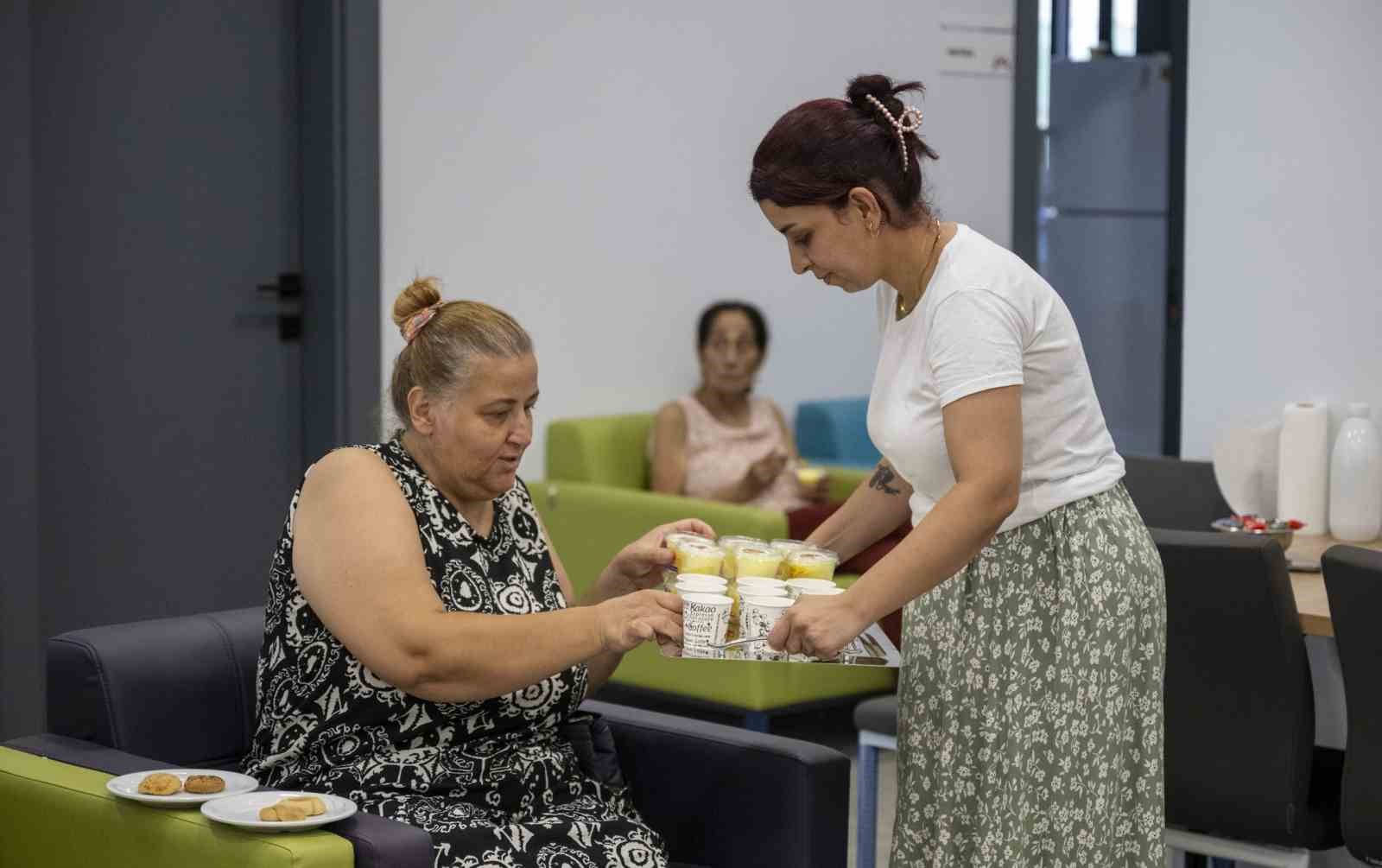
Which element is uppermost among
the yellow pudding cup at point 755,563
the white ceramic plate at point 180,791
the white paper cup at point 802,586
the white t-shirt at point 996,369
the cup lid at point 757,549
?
the white t-shirt at point 996,369

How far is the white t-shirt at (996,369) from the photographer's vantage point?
6.81ft

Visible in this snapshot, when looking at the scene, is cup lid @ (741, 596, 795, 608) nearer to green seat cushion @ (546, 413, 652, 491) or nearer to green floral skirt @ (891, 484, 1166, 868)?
green floral skirt @ (891, 484, 1166, 868)

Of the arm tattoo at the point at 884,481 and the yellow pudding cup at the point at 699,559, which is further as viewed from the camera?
the arm tattoo at the point at 884,481

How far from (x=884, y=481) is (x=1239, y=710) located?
2.47ft

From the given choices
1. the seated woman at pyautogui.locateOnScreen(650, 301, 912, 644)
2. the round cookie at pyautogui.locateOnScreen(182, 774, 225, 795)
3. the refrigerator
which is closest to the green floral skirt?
the round cookie at pyautogui.locateOnScreen(182, 774, 225, 795)

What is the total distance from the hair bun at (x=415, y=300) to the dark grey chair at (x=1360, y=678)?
1322 mm

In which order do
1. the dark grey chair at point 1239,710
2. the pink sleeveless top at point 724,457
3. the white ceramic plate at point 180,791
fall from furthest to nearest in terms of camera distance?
the pink sleeveless top at point 724,457, the dark grey chair at point 1239,710, the white ceramic plate at point 180,791

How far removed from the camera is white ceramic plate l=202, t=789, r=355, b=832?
1.92 metres

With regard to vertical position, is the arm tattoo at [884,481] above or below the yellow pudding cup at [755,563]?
above

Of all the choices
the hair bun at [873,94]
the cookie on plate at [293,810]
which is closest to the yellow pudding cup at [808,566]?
the hair bun at [873,94]

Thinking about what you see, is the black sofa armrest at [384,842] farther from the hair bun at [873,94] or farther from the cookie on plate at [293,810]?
the hair bun at [873,94]

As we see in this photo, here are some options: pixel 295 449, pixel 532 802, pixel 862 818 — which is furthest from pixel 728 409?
pixel 532 802

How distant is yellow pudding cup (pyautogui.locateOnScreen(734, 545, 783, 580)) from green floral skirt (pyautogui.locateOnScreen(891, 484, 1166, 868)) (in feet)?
0.67

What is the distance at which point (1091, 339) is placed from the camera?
7062mm
